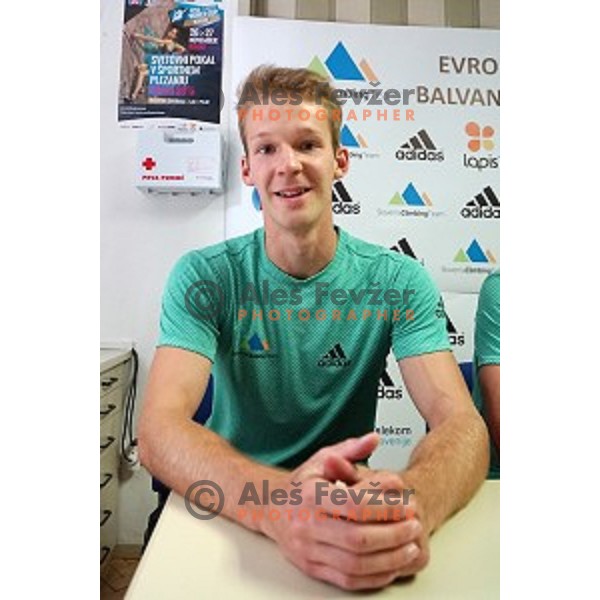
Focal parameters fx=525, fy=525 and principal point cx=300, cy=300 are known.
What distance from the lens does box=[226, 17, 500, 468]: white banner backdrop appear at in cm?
75

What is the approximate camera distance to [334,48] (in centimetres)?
78

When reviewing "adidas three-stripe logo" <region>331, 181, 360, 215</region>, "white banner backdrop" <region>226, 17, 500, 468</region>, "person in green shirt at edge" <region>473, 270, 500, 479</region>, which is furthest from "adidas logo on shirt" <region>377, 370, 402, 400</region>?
"adidas three-stripe logo" <region>331, 181, 360, 215</region>

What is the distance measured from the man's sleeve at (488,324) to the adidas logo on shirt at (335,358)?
19 centimetres

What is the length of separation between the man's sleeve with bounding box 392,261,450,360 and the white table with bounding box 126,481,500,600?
0.82 feet

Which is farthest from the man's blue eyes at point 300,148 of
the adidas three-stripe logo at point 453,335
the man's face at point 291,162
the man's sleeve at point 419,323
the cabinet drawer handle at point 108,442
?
the cabinet drawer handle at point 108,442

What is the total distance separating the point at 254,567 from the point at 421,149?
2.00 ft

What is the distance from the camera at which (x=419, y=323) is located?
784 mm

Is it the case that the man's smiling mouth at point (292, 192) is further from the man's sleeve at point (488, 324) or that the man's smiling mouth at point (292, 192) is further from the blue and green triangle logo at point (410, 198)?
the man's sleeve at point (488, 324)

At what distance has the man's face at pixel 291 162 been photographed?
718 mm

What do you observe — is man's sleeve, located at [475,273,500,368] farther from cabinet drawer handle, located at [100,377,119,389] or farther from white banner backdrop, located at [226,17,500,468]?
cabinet drawer handle, located at [100,377,119,389]

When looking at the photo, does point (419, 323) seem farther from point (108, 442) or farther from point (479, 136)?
point (108, 442)
